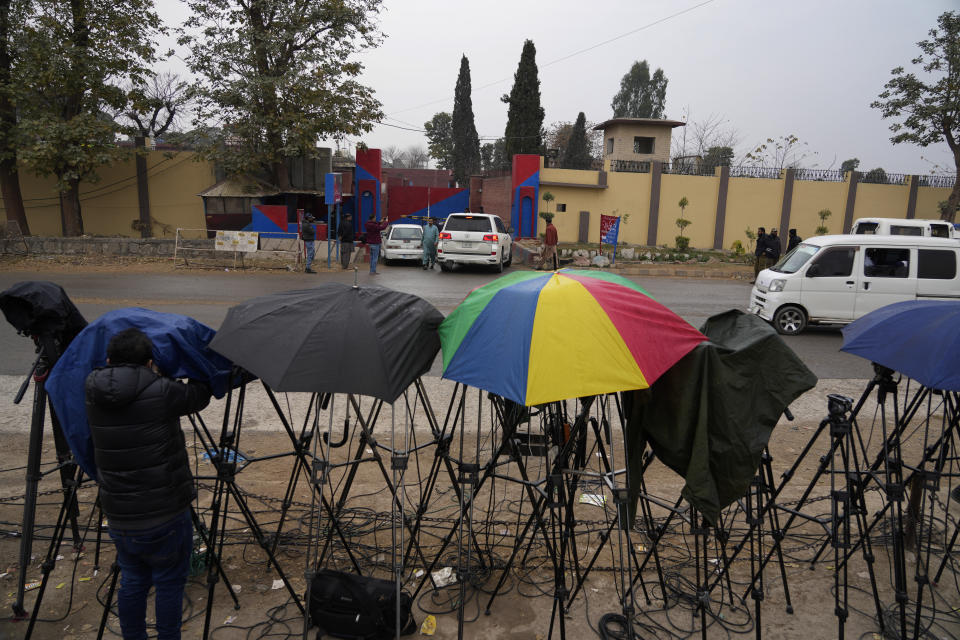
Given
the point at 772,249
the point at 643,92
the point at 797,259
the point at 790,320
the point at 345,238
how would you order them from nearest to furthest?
the point at 790,320 → the point at 797,259 → the point at 772,249 → the point at 345,238 → the point at 643,92

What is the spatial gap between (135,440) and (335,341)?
3.47 feet

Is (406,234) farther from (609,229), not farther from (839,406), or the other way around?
(839,406)

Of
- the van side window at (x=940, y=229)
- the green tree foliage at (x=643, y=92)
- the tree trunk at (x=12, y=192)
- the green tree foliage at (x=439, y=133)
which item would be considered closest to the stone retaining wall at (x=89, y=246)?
the tree trunk at (x=12, y=192)

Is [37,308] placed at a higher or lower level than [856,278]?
higher

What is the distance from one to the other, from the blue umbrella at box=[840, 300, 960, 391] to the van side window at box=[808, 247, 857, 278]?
860 cm

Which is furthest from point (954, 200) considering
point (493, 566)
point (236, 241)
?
point (493, 566)

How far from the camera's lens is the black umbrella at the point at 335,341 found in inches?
116

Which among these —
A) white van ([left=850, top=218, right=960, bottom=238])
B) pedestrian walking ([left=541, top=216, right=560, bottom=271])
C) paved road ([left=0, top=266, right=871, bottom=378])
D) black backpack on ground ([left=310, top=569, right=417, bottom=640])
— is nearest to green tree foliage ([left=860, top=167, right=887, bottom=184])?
white van ([left=850, top=218, right=960, bottom=238])

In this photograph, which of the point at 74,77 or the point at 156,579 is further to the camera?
the point at 74,77

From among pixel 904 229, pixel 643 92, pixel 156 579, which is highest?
pixel 643 92

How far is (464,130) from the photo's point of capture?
166 feet

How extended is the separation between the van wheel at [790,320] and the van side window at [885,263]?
4.35 feet

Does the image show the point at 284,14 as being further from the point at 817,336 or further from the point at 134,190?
the point at 817,336

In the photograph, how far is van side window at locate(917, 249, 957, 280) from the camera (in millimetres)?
11148
